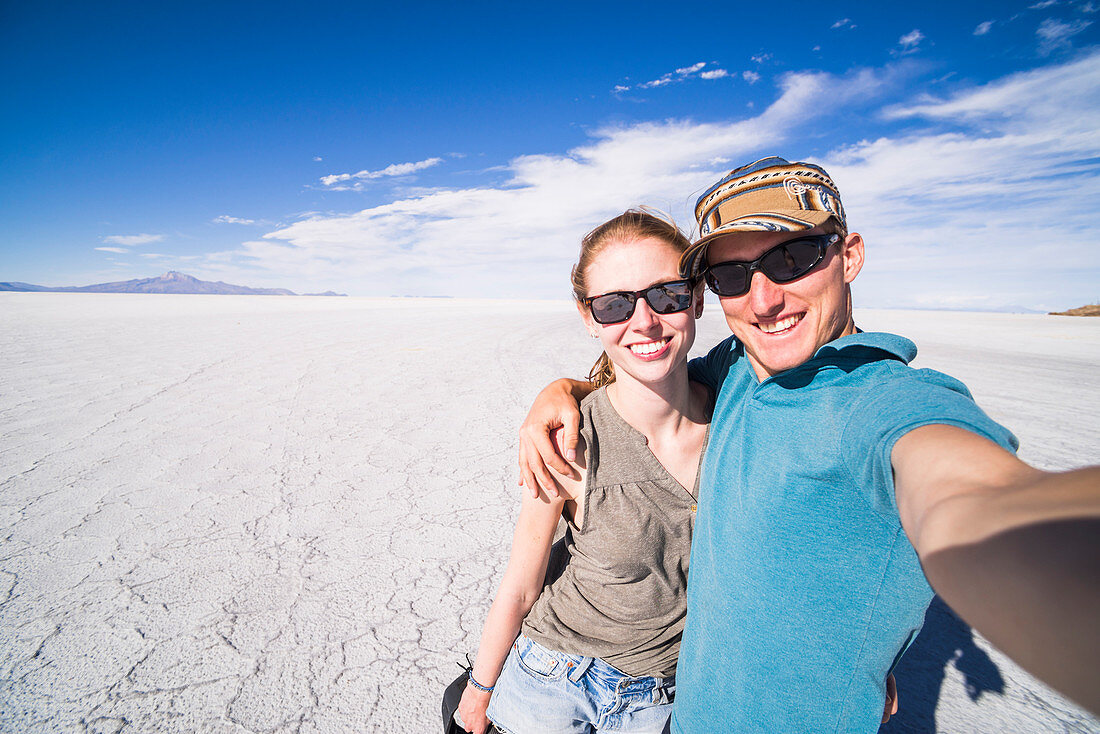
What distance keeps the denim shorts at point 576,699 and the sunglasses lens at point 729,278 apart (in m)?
1.26

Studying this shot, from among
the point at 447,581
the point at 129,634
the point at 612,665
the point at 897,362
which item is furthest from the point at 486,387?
the point at 897,362

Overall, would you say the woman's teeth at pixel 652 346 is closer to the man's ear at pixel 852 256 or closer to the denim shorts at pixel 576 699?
the man's ear at pixel 852 256

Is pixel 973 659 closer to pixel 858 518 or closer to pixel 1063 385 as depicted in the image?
pixel 858 518

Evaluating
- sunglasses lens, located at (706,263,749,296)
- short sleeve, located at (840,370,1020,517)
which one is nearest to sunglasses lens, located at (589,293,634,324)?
sunglasses lens, located at (706,263,749,296)

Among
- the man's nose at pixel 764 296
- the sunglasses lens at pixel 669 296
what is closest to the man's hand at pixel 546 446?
the sunglasses lens at pixel 669 296

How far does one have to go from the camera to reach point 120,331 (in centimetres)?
1320

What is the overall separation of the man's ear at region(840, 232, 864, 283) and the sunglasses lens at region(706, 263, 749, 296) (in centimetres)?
28

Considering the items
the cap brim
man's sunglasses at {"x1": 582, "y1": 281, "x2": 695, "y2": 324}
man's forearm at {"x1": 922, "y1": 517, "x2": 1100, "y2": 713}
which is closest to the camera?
man's forearm at {"x1": 922, "y1": 517, "x2": 1100, "y2": 713}

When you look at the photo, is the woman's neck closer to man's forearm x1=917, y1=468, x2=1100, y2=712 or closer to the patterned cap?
the patterned cap

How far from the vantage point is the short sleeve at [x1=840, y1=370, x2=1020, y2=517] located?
773 mm

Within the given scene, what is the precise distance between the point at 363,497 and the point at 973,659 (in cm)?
387

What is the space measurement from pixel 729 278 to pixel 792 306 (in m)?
0.21

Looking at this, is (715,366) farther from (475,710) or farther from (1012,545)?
(475,710)

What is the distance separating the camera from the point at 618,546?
59.0 inches
